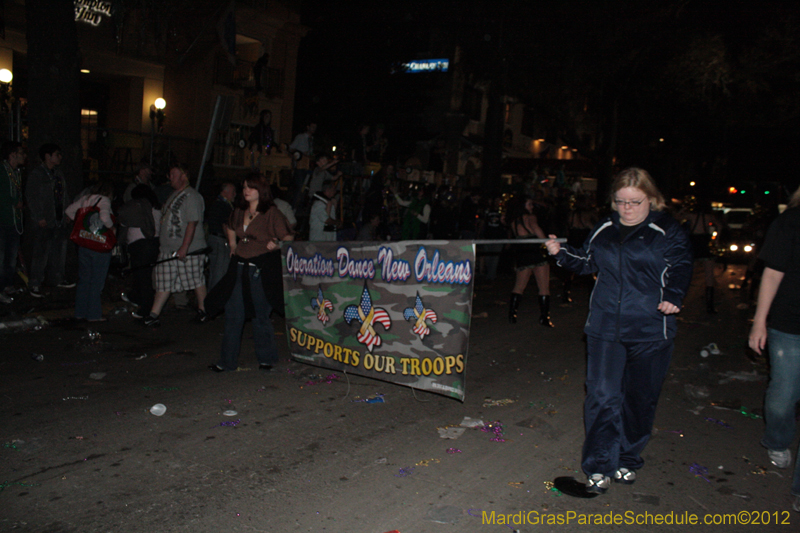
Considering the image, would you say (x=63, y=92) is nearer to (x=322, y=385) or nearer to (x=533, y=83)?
(x=322, y=385)

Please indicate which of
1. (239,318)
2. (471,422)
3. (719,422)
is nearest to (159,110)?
(239,318)

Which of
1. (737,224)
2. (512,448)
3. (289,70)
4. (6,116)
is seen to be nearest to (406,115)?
(289,70)

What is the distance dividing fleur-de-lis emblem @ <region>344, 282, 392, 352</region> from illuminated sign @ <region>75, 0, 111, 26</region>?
1935 cm

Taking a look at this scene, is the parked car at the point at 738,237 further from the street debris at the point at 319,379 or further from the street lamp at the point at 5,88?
the street lamp at the point at 5,88

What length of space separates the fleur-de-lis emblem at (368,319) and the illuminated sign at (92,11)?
63.5 feet

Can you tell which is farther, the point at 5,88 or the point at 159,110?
the point at 159,110

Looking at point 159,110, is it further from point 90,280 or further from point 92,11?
point 90,280

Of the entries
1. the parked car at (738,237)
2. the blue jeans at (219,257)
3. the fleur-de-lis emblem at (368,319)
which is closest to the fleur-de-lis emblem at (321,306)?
the fleur-de-lis emblem at (368,319)

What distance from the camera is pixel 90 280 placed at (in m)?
→ 8.23

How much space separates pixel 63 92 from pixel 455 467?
8981mm

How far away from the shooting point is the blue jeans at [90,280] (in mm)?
8141

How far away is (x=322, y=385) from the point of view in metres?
6.13

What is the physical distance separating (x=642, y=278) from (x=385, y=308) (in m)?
2.25

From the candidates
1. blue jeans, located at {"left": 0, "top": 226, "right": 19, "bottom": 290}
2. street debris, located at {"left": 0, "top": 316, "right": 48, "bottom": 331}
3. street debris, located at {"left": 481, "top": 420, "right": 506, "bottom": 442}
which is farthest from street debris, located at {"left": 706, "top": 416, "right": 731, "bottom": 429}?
blue jeans, located at {"left": 0, "top": 226, "right": 19, "bottom": 290}
